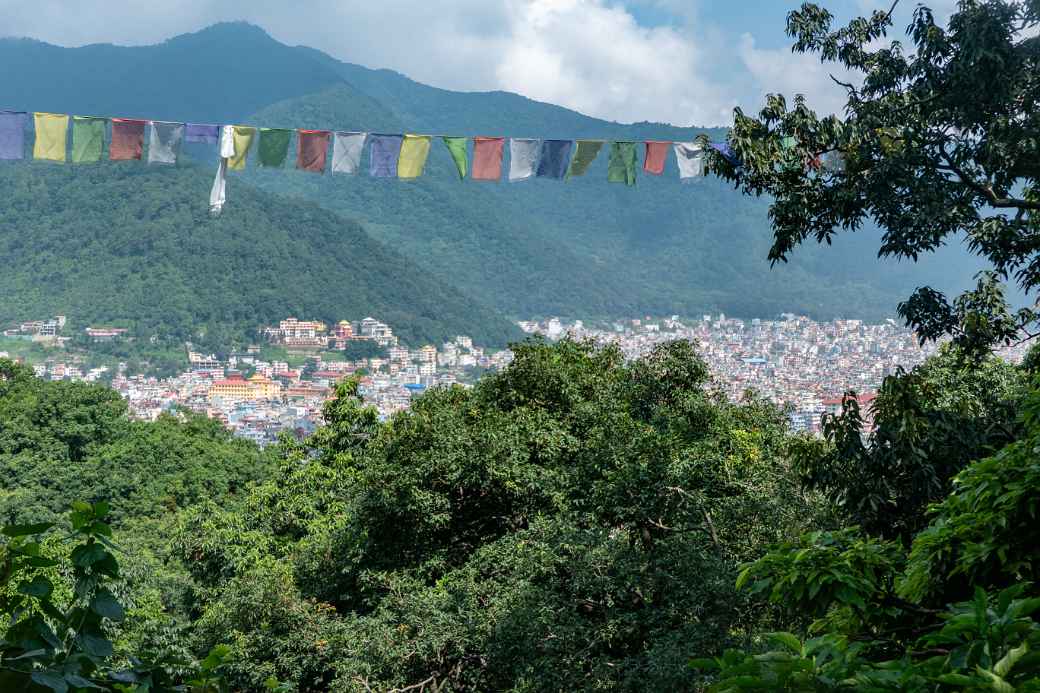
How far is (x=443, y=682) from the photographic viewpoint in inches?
293

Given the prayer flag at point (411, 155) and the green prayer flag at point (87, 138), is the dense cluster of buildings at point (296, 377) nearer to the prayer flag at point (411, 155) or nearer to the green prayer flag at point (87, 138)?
the green prayer flag at point (87, 138)

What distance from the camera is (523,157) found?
37.9 ft

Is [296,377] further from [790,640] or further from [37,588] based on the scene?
[790,640]

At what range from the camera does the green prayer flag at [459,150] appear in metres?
10.7

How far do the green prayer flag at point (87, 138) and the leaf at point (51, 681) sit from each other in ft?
32.2

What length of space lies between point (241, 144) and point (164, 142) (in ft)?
3.09

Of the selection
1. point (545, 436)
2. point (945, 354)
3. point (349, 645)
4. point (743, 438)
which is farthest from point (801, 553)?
point (945, 354)

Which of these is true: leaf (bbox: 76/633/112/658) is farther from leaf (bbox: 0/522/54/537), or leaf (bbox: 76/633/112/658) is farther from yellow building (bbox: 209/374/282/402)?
yellow building (bbox: 209/374/282/402)

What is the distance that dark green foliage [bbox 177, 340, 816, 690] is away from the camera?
680 centimetres

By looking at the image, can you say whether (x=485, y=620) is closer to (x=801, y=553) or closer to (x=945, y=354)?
(x=801, y=553)

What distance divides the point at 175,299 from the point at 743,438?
Answer: 211 feet

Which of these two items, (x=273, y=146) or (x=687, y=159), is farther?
(x=687, y=159)

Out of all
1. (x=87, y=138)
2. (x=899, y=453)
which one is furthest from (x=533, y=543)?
(x=87, y=138)

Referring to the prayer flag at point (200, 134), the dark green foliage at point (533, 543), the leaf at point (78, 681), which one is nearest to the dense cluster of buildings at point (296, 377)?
the prayer flag at point (200, 134)
